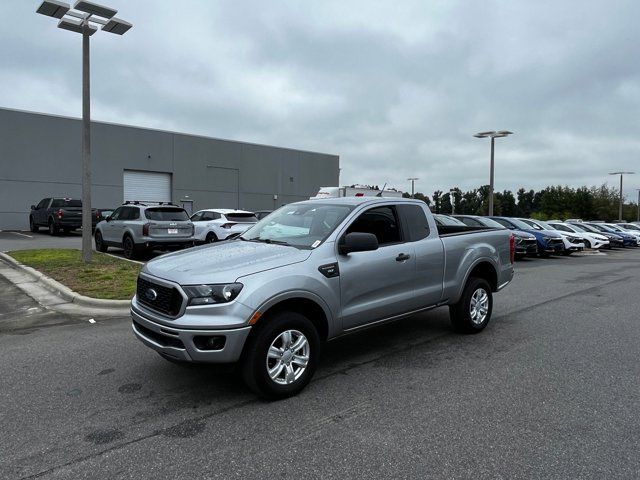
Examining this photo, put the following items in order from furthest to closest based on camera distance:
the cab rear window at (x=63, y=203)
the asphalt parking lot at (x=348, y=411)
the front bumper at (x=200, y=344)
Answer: the cab rear window at (x=63, y=203) < the front bumper at (x=200, y=344) < the asphalt parking lot at (x=348, y=411)

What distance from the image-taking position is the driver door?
14.8 ft

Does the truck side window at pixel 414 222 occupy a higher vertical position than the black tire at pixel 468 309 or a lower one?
higher

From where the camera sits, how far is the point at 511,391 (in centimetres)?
421

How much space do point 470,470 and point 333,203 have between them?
3028mm

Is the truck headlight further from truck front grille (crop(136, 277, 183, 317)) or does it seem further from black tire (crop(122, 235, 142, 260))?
black tire (crop(122, 235, 142, 260))

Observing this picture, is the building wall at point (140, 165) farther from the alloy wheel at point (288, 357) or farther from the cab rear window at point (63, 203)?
the alloy wheel at point (288, 357)

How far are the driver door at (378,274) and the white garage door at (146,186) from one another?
29.5 metres

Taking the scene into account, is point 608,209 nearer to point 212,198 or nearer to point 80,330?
point 212,198

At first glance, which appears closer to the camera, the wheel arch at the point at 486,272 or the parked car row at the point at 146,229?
the wheel arch at the point at 486,272

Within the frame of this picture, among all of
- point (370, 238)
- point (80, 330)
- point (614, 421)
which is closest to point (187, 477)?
point (370, 238)

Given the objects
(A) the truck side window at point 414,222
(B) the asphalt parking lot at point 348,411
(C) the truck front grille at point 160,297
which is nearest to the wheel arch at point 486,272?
(B) the asphalt parking lot at point 348,411

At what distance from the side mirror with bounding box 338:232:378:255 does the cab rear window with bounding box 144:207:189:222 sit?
9.96 metres

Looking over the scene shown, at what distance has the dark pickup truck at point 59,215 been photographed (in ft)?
73.8

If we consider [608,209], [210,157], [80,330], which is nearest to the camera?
[80,330]
